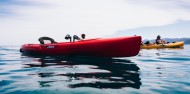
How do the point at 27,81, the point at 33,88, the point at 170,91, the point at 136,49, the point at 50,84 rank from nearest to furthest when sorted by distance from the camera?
1. the point at 170,91
2. the point at 33,88
3. the point at 50,84
4. the point at 27,81
5. the point at 136,49

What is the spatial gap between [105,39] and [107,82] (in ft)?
26.3

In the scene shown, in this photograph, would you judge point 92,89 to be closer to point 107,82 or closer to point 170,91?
point 107,82

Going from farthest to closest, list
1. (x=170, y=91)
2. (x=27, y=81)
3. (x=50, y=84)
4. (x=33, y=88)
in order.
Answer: (x=27, y=81) → (x=50, y=84) → (x=33, y=88) → (x=170, y=91)

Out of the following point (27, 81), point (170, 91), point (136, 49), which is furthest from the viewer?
point (136, 49)

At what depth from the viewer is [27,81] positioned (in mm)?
8117

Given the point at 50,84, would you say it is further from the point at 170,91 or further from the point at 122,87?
the point at 170,91

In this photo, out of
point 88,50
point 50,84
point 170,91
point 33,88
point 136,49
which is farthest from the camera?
point 88,50

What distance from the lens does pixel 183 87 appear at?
23.0 feet

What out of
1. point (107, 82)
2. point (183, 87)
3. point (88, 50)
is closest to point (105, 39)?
point (88, 50)

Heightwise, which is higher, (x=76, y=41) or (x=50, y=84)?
(x=76, y=41)

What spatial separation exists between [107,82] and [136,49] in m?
7.82

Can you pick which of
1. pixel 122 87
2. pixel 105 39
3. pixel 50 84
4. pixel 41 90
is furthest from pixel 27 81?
pixel 105 39

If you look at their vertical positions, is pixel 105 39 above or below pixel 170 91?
above

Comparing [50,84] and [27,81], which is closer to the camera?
[50,84]
